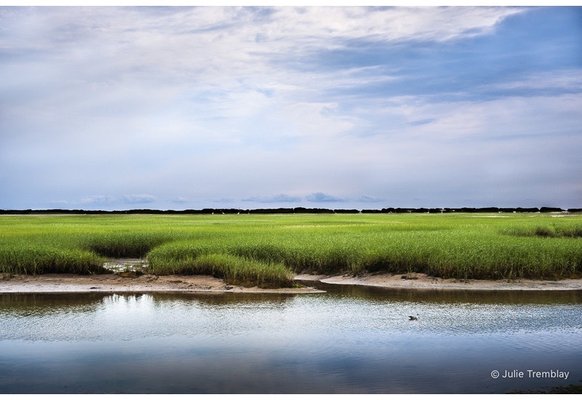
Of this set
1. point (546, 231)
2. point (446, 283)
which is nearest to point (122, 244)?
point (446, 283)

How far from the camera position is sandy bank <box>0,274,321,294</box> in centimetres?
1723

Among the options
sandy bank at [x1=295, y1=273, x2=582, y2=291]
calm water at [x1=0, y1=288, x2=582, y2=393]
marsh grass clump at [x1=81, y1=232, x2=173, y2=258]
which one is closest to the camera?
calm water at [x1=0, y1=288, x2=582, y2=393]

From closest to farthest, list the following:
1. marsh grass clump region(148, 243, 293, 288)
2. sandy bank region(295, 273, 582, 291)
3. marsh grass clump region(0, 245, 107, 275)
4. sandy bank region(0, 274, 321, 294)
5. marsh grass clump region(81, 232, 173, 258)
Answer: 1. sandy bank region(295, 273, 582, 291)
2. sandy bank region(0, 274, 321, 294)
3. marsh grass clump region(148, 243, 293, 288)
4. marsh grass clump region(0, 245, 107, 275)
5. marsh grass clump region(81, 232, 173, 258)

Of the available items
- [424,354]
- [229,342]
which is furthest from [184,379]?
[424,354]

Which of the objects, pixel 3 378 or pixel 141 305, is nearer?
pixel 3 378

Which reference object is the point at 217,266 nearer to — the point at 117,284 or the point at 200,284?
the point at 200,284

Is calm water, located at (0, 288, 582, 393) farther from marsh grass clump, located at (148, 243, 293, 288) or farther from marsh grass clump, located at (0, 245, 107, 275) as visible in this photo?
marsh grass clump, located at (0, 245, 107, 275)

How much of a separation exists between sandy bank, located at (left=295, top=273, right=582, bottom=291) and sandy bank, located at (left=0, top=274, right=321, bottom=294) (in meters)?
2.28

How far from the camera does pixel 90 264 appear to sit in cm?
1958

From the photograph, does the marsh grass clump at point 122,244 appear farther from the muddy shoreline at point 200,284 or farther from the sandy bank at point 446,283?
the sandy bank at point 446,283

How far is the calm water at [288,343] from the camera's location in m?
8.80

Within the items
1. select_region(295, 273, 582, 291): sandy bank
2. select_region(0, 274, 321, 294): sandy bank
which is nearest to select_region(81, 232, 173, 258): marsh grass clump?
select_region(0, 274, 321, 294): sandy bank

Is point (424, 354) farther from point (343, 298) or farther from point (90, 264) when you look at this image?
point (90, 264)

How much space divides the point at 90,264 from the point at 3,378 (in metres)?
10.8
